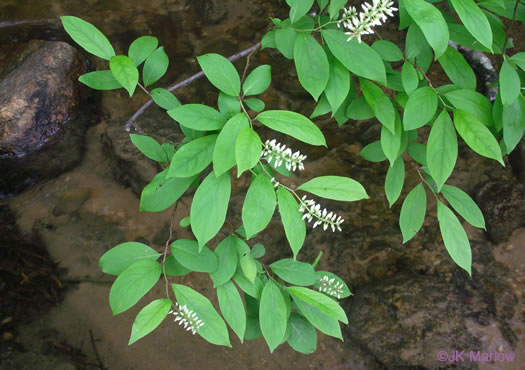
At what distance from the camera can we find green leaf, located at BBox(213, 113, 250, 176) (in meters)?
1.17

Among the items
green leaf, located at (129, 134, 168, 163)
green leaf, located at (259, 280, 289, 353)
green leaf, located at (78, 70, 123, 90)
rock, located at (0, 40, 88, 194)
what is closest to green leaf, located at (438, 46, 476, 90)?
green leaf, located at (259, 280, 289, 353)

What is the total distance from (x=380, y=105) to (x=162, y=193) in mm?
906

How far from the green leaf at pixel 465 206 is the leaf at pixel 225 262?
89cm

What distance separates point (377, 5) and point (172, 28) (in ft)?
9.50

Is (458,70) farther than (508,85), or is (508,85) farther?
(458,70)

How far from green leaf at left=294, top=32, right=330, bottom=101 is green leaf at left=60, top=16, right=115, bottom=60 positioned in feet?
2.43

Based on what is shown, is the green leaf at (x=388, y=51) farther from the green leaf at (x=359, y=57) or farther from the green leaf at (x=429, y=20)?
the green leaf at (x=429, y=20)

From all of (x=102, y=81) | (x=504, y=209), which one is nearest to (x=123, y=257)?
(x=102, y=81)

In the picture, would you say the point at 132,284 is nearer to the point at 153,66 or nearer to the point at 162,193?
the point at 162,193

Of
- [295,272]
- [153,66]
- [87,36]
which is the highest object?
[87,36]

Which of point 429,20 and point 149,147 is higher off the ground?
point 429,20

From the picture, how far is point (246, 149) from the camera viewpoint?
1.12 m

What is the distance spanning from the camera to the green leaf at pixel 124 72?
1.33 metres

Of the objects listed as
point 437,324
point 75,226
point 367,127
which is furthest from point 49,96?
point 437,324
